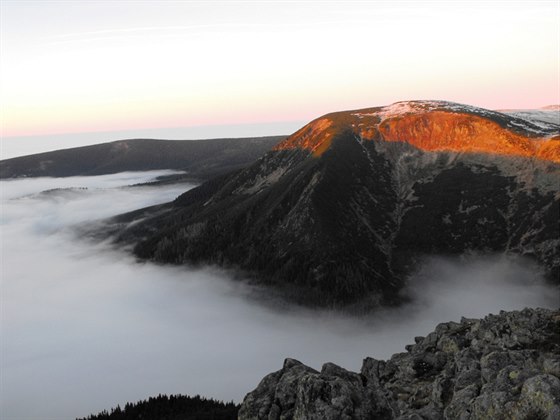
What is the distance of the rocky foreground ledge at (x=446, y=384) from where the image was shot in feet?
109

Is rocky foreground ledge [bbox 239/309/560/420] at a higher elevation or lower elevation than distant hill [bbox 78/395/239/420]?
higher

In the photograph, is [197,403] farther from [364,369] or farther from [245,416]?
[245,416]

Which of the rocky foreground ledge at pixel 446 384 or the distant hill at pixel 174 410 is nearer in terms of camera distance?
the rocky foreground ledge at pixel 446 384

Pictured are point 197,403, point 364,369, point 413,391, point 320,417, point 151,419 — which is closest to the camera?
point 320,417

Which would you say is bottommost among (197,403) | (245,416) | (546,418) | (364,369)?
(197,403)

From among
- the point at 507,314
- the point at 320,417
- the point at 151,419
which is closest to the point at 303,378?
the point at 320,417

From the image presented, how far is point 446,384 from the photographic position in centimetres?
4756

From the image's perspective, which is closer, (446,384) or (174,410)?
(446,384)

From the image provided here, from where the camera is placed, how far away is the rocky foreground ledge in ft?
109

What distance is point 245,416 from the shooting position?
41781mm

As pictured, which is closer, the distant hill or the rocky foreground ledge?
the rocky foreground ledge

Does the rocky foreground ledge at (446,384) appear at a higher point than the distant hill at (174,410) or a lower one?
higher

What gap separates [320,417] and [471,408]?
13.2 meters

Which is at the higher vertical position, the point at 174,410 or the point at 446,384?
the point at 446,384
